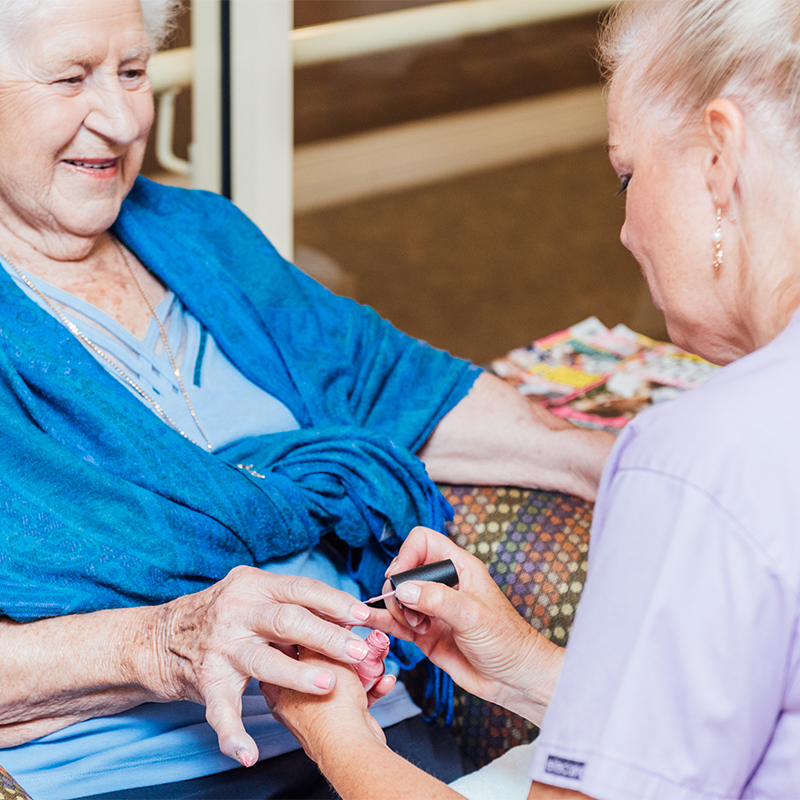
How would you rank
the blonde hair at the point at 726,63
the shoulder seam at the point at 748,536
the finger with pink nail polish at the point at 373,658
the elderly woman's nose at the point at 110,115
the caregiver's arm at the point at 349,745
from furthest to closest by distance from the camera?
the elderly woman's nose at the point at 110,115 < the finger with pink nail polish at the point at 373,658 < the caregiver's arm at the point at 349,745 < the blonde hair at the point at 726,63 < the shoulder seam at the point at 748,536

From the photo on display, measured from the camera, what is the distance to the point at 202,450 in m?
1.40

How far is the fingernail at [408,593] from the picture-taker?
44.8 inches

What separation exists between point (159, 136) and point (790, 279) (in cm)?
214

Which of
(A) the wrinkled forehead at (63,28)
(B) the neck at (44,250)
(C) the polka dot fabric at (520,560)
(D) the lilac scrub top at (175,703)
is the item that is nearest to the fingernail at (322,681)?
(D) the lilac scrub top at (175,703)

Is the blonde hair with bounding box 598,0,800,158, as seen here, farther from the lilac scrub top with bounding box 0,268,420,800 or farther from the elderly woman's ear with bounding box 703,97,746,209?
the lilac scrub top with bounding box 0,268,420,800

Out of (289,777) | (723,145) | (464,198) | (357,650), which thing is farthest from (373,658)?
(464,198)

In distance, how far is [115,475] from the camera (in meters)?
1.37

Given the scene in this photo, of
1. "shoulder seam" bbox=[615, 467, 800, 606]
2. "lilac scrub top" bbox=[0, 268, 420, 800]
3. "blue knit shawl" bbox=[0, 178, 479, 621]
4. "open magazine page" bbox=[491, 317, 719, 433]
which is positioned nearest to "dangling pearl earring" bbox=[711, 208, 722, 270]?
"shoulder seam" bbox=[615, 467, 800, 606]

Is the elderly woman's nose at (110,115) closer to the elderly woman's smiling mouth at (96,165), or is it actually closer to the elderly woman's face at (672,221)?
the elderly woman's smiling mouth at (96,165)

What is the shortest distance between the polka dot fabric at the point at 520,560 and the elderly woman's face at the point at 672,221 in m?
0.59

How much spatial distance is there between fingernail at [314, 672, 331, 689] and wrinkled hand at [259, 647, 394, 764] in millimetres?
24

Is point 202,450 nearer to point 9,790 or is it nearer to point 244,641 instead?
point 244,641

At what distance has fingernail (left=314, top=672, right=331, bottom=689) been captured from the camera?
3.64ft

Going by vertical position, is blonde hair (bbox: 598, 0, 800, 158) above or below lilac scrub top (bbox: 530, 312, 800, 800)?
above
